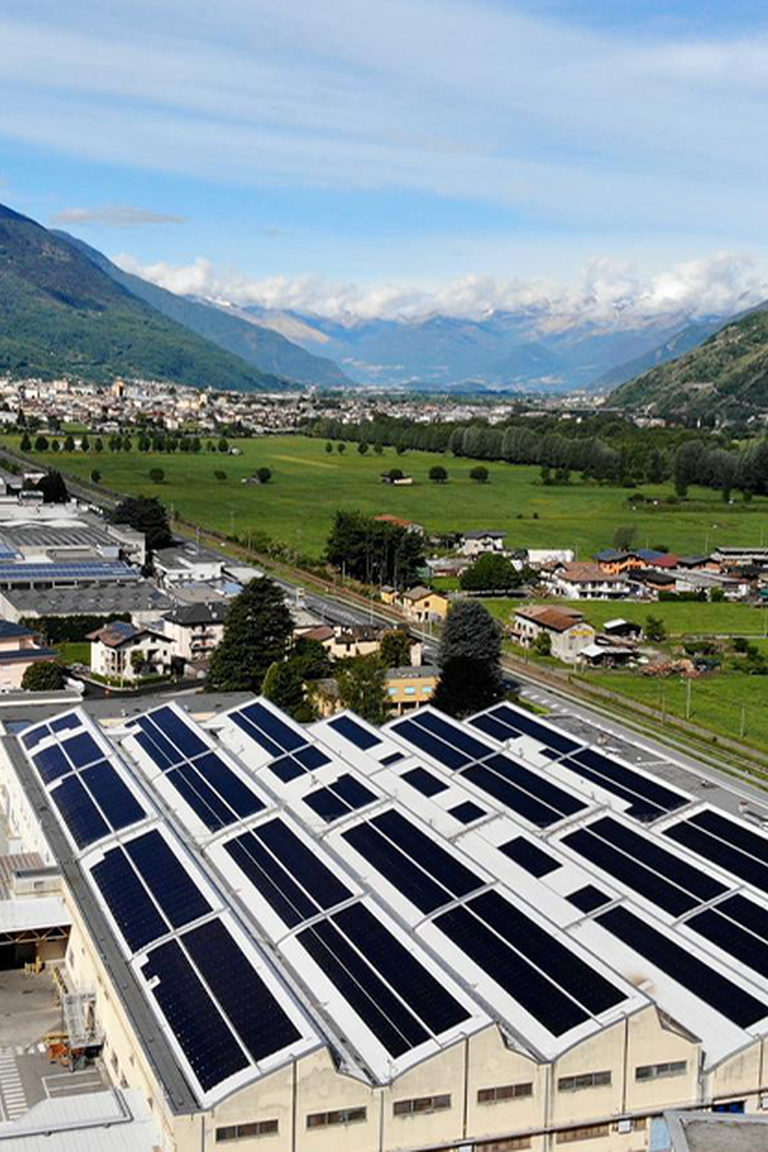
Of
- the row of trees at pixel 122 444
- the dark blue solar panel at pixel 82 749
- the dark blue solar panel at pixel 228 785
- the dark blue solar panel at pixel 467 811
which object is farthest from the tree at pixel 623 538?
the row of trees at pixel 122 444

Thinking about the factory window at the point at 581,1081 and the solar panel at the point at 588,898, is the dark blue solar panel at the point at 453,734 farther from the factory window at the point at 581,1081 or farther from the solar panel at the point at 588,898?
the factory window at the point at 581,1081

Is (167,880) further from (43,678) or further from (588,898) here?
(43,678)

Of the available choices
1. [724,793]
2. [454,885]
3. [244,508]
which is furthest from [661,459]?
[454,885]

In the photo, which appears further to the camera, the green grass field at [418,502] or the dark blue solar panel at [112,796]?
the green grass field at [418,502]

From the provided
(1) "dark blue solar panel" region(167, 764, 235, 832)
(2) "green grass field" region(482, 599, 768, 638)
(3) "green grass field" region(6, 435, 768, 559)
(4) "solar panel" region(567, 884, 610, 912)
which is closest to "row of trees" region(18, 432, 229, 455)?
(3) "green grass field" region(6, 435, 768, 559)

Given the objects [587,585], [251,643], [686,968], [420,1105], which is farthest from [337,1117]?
[587,585]

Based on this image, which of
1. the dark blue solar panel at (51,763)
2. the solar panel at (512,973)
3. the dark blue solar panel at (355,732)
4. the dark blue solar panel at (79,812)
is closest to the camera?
the solar panel at (512,973)

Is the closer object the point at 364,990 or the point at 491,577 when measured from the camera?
the point at 364,990

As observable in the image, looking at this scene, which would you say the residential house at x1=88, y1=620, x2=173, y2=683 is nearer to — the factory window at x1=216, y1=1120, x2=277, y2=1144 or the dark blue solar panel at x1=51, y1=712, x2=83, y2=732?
the dark blue solar panel at x1=51, y1=712, x2=83, y2=732
